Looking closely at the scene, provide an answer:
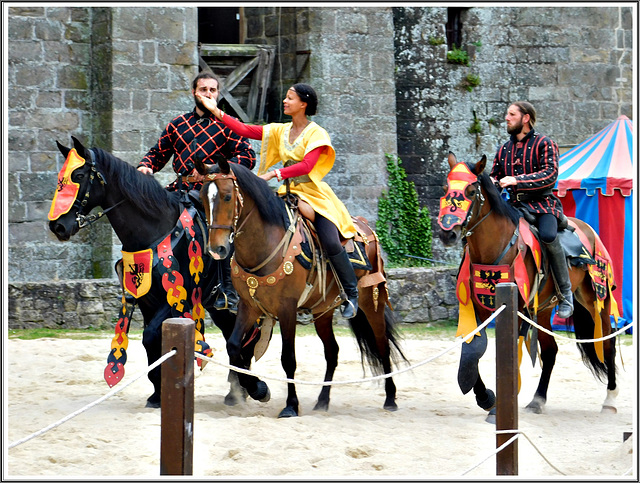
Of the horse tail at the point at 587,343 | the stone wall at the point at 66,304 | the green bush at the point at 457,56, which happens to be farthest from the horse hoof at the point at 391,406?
the green bush at the point at 457,56

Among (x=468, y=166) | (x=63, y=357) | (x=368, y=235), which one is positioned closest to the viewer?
(x=468, y=166)

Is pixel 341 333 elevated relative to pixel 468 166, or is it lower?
lower

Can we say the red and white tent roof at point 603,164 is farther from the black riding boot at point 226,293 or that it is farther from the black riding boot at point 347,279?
the black riding boot at point 226,293

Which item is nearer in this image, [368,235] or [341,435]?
[341,435]

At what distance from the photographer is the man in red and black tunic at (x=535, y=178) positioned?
6.62 meters

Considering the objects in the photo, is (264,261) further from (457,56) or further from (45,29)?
(457,56)

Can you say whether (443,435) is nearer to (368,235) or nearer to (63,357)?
(368,235)

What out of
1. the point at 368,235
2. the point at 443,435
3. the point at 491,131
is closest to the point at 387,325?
the point at 368,235

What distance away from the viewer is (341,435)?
5824 millimetres

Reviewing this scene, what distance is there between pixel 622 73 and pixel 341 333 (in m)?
7.39

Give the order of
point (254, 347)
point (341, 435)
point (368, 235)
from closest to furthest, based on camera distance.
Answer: point (341, 435)
point (254, 347)
point (368, 235)

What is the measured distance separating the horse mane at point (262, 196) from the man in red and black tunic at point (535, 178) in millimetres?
1545

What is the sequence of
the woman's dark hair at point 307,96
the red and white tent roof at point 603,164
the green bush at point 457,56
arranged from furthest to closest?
the green bush at point 457,56
the red and white tent roof at point 603,164
the woman's dark hair at point 307,96

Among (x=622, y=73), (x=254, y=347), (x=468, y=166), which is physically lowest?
(x=254, y=347)
